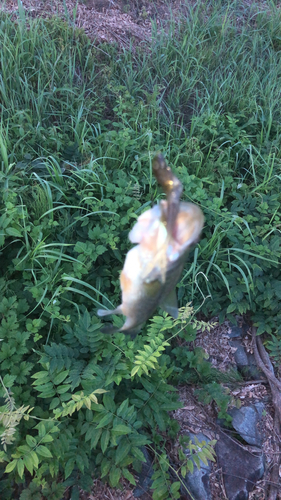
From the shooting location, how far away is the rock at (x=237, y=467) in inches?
87.7

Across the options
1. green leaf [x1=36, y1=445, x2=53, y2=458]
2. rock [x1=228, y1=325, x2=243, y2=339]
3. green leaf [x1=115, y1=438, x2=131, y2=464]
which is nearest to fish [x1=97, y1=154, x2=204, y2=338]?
green leaf [x1=36, y1=445, x2=53, y2=458]

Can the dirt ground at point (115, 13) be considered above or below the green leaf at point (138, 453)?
above

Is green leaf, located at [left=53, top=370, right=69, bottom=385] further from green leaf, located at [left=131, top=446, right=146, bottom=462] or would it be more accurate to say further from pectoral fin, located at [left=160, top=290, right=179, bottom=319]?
pectoral fin, located at [left=160, top=290, right=179, bottom=319]

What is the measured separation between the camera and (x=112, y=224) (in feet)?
7.93

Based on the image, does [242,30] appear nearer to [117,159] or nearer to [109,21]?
[109,21]

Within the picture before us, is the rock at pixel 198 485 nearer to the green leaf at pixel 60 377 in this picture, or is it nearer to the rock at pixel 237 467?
the rock at pixel 237 467

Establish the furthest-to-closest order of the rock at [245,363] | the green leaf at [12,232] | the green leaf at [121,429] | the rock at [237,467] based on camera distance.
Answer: the rock at [245,363] → the rock at [237,467] → the green leaf at [12,232] → the green leaf at [121,429]

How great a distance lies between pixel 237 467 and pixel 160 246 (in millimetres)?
2243

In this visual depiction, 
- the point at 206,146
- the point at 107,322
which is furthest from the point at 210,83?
the point at 107,322

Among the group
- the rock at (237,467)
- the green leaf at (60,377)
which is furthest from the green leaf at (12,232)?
the rock at (237,467)

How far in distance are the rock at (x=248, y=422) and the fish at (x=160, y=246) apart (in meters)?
2.04

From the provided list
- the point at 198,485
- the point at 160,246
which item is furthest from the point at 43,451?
the point at 160,246

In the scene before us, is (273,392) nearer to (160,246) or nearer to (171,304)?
(171,304)

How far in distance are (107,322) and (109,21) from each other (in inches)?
145
